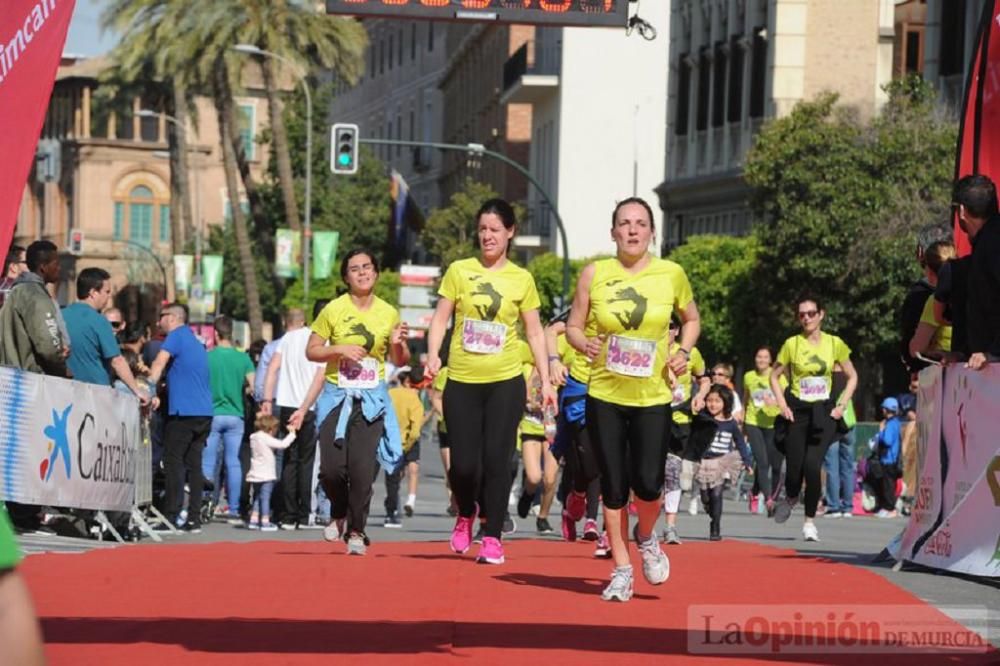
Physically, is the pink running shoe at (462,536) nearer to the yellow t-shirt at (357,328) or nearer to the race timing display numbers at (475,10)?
the yellow t-shirt at (357,328)

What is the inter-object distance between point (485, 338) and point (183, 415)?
5.79m

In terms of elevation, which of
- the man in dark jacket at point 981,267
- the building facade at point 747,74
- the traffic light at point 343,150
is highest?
the building facade at point 747,74

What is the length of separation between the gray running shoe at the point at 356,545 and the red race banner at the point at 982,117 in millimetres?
3786

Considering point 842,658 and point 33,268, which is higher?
point 33,268

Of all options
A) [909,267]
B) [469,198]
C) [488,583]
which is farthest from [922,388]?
[469,198]

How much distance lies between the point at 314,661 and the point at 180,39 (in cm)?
5249

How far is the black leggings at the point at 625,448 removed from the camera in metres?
10.6

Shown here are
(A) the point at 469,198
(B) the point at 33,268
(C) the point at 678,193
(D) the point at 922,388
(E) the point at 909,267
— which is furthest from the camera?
(A) the point at 469,198

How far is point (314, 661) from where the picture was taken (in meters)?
7.69

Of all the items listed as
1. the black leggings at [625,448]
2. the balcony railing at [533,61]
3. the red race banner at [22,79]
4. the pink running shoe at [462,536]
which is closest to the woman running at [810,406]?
the pink running shoe at [462,536]

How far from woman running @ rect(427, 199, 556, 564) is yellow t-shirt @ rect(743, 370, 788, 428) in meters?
12.8

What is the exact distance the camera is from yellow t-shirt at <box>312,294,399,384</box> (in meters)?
13.3

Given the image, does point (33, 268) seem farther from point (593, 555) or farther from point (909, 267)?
point (909, 267)

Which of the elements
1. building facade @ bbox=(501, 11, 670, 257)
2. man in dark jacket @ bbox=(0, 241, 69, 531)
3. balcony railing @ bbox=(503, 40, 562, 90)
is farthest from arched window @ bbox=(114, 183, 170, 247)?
man in dark jacket @ bbox=(0, 241, 69, 531)
